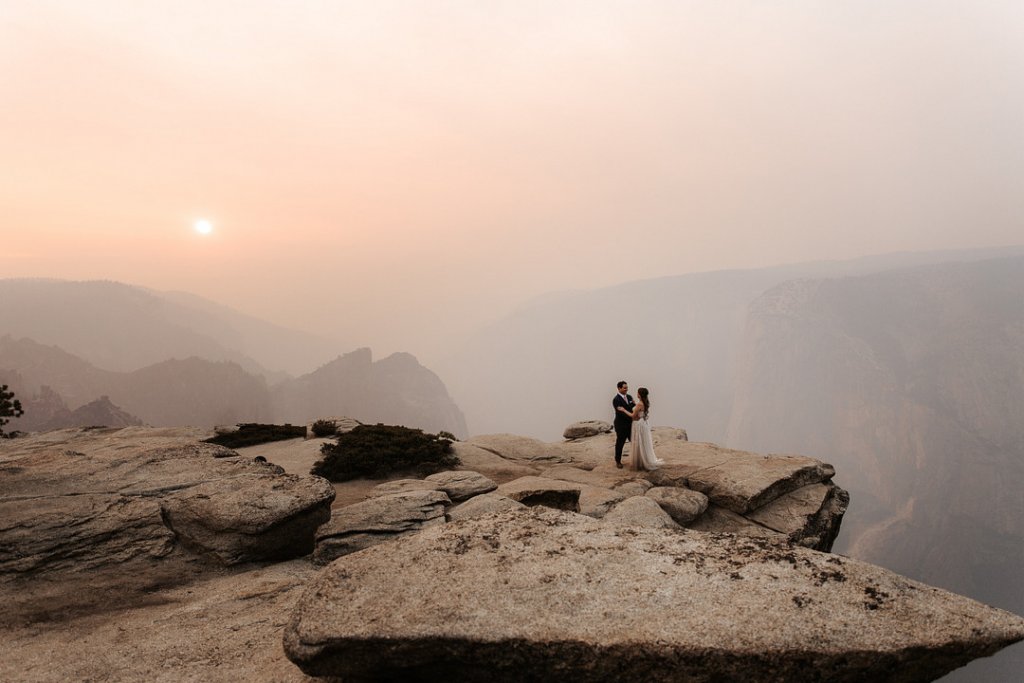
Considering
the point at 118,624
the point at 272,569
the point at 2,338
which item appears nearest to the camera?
the point at 118,624

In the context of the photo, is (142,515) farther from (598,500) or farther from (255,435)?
(255,435)

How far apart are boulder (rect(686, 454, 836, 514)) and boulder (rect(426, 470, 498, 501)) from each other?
22.9 ft

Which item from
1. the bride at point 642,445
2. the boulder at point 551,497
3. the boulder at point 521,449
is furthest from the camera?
the boulder at point 521,449

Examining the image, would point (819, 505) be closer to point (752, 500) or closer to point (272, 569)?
point (752, 500)

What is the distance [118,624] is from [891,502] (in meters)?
221

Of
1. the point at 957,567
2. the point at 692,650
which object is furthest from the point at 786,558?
the point at 957,567

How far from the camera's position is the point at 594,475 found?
1858cm

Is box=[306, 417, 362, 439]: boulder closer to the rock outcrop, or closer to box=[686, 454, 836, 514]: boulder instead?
the rock outcrop

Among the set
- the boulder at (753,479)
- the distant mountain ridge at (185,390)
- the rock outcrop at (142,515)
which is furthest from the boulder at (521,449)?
the distant mountain ridge at (185,390)

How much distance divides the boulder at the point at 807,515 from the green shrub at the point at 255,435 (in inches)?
813

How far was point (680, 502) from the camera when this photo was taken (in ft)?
48.8

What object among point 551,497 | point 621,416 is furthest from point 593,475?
point 551,497

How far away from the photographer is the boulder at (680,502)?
14.6m

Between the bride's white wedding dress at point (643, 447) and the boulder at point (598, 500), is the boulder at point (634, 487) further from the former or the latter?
the bride's white wedding dress at point (643, 447)
